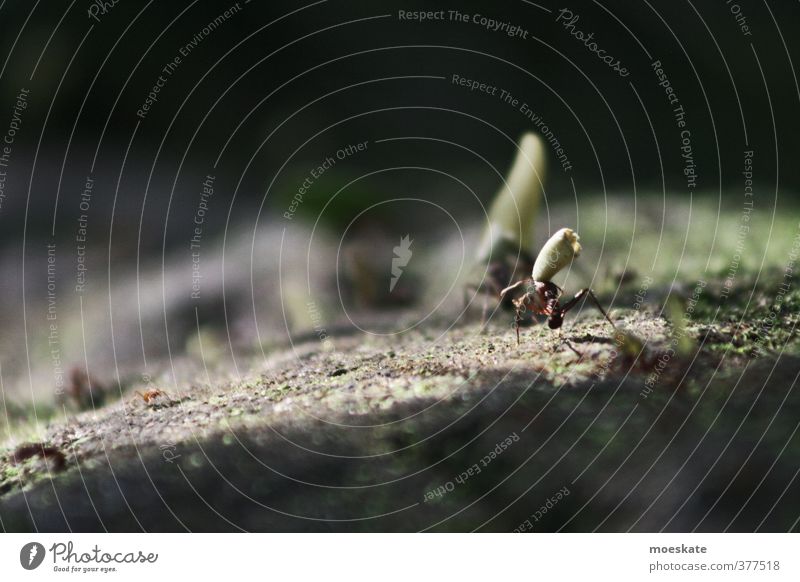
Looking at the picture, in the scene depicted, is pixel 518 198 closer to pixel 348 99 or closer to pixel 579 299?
pixel 579 299

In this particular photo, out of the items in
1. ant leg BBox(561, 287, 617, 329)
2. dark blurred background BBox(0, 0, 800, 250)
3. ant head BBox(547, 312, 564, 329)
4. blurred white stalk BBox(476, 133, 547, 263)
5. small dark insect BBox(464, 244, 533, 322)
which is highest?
dark blurred background BBox(0, 0, 800, 250)

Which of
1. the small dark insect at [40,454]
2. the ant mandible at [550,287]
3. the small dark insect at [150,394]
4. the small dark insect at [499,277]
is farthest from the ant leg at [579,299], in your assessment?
the small dark insect at [40,454]

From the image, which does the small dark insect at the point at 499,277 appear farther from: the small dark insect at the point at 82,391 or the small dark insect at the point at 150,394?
the small dark insect at the point at 82,391

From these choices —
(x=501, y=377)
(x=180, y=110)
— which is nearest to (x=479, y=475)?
(x=501, y=377)

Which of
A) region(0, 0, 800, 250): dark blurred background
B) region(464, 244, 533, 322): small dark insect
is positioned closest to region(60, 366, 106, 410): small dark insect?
region(0, 0, 800, 250): dark blurred background

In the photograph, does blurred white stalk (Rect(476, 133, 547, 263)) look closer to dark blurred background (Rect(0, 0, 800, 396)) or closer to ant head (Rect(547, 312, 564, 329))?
dark blurred background (Rect(0, 0, 800, 396))

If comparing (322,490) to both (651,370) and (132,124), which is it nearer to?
(651,370)

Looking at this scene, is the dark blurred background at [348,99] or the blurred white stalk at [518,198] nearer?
the dark blurred background at [348,99]
